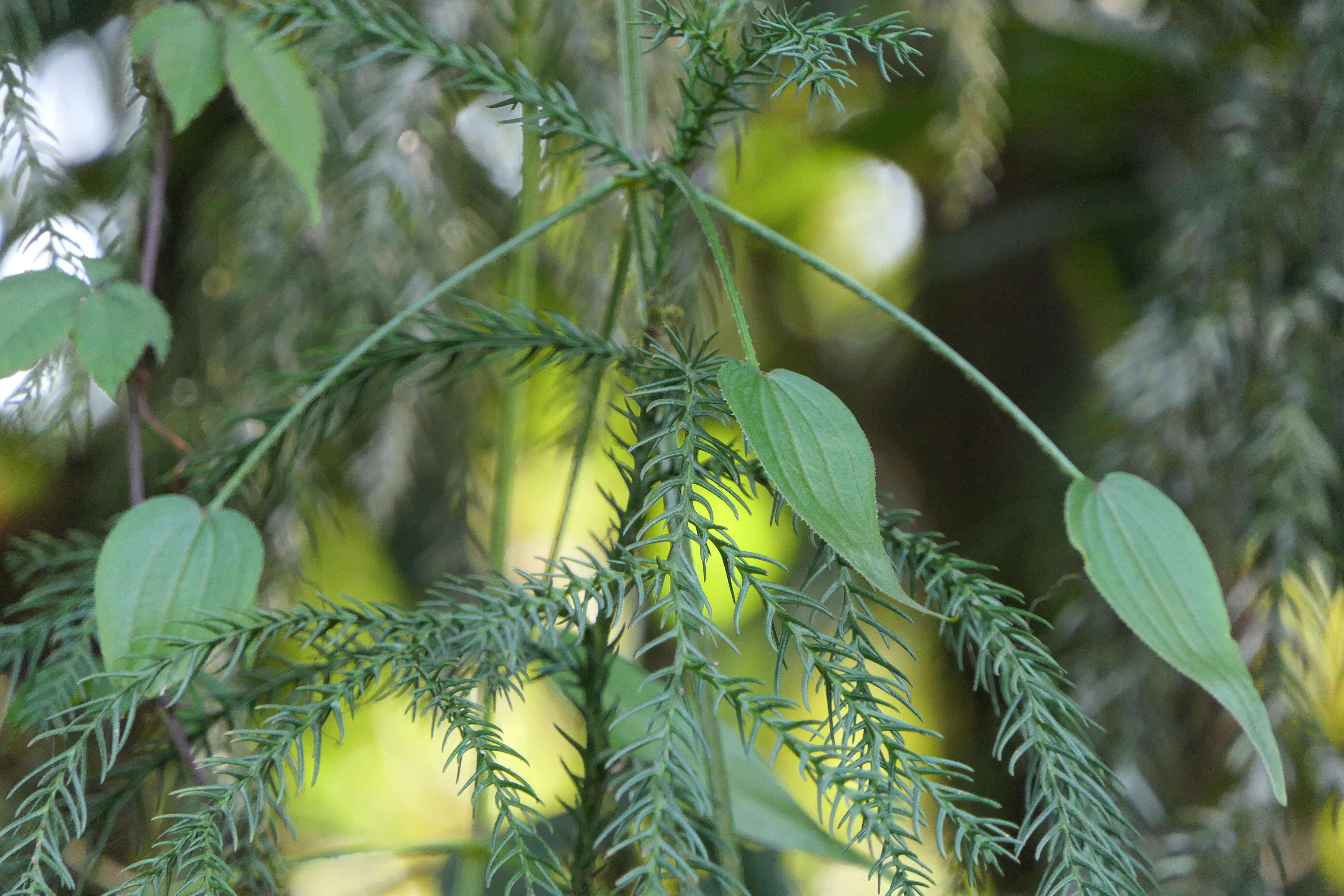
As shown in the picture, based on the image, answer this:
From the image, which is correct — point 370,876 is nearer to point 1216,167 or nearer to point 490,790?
point 490,790

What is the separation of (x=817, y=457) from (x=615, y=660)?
121 millimetres

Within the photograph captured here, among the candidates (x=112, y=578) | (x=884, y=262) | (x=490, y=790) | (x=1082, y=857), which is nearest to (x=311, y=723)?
(x=112, y=578)

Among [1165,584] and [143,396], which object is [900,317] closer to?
[1165,584]

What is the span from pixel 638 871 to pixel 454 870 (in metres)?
0.33

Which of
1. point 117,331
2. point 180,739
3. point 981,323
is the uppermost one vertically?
point 117,331

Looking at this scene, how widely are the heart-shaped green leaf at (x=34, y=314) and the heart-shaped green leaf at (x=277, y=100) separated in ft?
0.23

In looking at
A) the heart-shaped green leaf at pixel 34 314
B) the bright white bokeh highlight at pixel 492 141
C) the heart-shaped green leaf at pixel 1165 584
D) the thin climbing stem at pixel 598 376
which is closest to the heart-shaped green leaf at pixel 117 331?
the heart-shaped green leaf at pixel 34 314

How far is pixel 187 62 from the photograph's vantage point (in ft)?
0.93

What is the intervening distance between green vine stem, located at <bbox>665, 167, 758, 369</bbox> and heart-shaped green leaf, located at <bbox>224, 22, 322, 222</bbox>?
126 mm

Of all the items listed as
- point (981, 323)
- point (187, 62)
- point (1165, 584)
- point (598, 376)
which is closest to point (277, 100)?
point (187, 62)

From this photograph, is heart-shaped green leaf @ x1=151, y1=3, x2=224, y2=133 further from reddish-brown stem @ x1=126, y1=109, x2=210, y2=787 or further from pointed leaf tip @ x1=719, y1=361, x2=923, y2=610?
pointed leaf tip @ x1=719, y1=361, x2=923, y2=610

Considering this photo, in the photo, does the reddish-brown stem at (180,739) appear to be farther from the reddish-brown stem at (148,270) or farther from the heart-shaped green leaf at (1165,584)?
the heart-shaped green leaf at (1165,584)

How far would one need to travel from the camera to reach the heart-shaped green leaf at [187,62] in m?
0.28

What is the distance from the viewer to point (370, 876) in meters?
0.86
